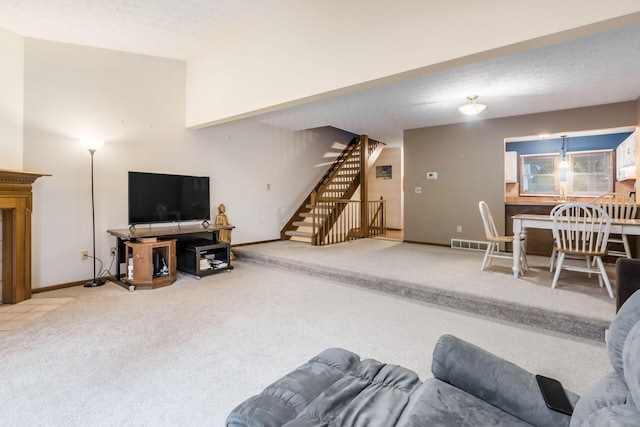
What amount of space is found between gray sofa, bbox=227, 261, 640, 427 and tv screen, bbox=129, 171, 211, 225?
3.91 m

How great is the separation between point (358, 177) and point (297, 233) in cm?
243

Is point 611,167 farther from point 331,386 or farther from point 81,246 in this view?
point 81,246

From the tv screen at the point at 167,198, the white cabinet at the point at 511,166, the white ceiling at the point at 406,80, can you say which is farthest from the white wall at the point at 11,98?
the white cabinet at the point at 511,166

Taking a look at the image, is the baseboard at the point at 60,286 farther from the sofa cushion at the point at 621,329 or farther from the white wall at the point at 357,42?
the sofa cushion at the point at 621,329

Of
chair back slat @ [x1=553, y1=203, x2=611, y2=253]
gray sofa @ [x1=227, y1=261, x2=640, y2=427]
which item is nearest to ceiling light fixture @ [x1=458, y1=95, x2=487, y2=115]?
chair back slat @ [x1=553, y1=203, x2=611, y2=253]

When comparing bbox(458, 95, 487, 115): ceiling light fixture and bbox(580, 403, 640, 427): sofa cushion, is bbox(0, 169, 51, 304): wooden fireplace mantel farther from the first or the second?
bbox(458, 95, 487, 115): ceiling light fixture

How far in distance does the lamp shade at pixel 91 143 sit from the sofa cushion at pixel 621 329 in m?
4.79

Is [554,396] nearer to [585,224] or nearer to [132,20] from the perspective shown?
[585,224]

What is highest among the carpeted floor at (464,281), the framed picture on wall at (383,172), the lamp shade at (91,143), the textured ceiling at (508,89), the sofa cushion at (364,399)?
the textured ceiling at (508,89)

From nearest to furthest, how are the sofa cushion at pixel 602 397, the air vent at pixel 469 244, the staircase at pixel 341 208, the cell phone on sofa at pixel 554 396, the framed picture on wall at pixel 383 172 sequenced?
the sofa cushion at pixel 602 397 → the cell phone on sofa at pixel 554 396 → the air vent at pixel 469 244 → the staircase at pixel 341 208 → the framed picture on wall at pixel 383 172

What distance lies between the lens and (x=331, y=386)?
125 centimetres

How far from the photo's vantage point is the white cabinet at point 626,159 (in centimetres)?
484

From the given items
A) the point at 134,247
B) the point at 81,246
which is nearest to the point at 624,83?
the point at 134,247

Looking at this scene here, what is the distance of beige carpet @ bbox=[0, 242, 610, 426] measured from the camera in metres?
1.75
